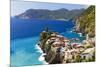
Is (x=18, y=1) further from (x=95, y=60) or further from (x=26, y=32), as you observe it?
(x=95, y=60)

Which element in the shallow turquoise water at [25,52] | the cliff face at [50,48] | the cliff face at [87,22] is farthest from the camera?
the cliff face at [87,22]

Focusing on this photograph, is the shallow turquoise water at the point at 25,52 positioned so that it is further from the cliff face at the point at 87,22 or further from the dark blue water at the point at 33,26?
the cliff face at the point at 87,22

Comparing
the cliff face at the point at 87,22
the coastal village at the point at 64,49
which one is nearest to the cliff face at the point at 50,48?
the coastal village at the point at 64,49

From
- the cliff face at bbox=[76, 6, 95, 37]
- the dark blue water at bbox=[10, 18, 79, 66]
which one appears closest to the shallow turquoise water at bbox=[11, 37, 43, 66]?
the dark blue water at bbox=[10, 18, 79, 66]

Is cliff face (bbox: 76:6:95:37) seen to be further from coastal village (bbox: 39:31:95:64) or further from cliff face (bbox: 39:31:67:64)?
cliff face (bbox: 39:31:67:64)

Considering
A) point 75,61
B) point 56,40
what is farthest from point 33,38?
point 75,61
